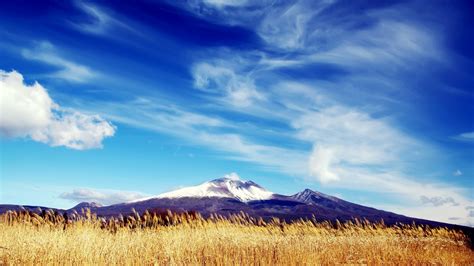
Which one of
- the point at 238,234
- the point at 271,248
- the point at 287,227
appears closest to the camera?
the point at 271,248

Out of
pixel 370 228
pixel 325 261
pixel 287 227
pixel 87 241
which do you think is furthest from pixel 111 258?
pixel 370 228

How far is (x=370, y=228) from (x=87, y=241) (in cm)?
1514

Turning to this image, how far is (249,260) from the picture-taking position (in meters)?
14.4

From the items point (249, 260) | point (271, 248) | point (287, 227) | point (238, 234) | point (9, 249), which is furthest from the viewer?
point (287, 227)

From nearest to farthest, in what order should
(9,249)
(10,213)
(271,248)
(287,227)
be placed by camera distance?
(9,249), (271,248), (10,213), (287,227)

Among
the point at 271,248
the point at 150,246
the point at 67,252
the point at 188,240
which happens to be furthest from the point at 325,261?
the point at 67,252

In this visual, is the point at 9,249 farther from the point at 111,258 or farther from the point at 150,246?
the point at 150,246

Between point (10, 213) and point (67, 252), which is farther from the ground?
point (10, 213)

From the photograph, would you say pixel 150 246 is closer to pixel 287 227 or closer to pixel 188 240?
pixel 188 240

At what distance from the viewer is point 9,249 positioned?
13109 mm

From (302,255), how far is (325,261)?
A: 864 mm

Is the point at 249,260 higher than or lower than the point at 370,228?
lower

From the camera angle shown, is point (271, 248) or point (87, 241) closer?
point (87, 241)

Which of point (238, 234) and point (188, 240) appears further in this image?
point (238, 234)
